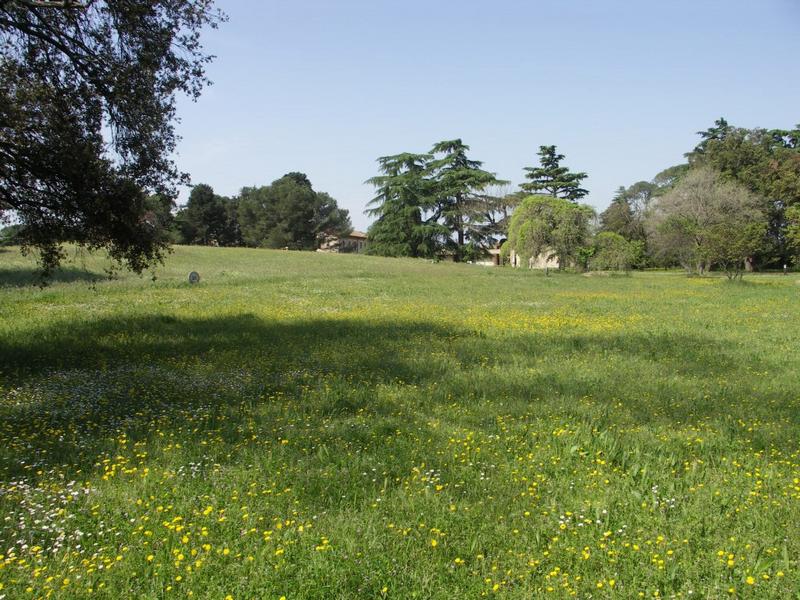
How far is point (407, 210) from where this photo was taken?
218 feet

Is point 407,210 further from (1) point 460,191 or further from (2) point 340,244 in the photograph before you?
(2) point 340,244

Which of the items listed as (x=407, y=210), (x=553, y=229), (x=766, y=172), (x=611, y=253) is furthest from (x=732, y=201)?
(x=407, y=210)

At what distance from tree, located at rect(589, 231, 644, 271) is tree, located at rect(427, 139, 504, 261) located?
19.5 m

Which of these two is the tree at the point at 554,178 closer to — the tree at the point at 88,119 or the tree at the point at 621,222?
the tree at the point at 621,222

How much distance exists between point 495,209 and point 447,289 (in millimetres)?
42510

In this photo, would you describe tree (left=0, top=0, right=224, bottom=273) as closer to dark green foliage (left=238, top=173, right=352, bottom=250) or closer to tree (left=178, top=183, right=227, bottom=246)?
dark green foliage (left=238, top=173, right=352, bottom=250)

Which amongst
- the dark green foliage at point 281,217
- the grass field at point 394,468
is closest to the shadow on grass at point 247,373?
the grass field at point 394,468

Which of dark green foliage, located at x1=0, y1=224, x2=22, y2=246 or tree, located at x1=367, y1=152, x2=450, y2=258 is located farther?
tree, located at x1=367, y1=152, x2=450, y2=258

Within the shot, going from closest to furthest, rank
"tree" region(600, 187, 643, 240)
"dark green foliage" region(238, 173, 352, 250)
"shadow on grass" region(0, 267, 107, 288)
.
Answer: "shadow on grass" region(0, 267, 107, 288)
"tree" region(600, 187, 643, 240)
"dark green foliage" region(238, 173, 352, 250)

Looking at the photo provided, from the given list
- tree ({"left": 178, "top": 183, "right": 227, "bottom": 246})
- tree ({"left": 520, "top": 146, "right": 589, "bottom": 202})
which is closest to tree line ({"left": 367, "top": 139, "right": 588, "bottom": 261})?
tree ({"left": 520, "top": 146, "right": 589, "bottom": 202})

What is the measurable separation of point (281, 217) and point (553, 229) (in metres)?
49.3

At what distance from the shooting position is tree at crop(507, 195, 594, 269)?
46.9m

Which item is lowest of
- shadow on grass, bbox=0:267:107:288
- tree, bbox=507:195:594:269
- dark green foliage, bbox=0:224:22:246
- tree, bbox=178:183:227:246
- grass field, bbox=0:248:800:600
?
grass field, bbox=0:248:800:600

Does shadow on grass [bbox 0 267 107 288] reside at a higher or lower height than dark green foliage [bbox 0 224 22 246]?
lower
